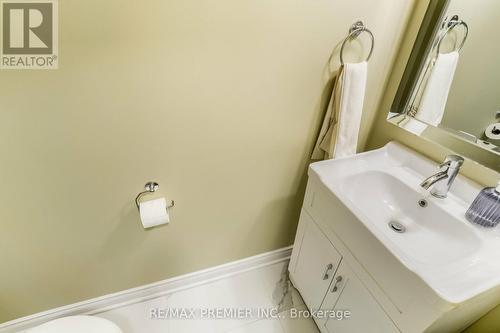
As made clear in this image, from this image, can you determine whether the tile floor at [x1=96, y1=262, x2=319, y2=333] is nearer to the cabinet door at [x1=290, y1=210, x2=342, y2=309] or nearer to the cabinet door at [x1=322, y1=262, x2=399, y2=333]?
the cabinet door at [x1=290, y1=210, x2=342, y2=309]

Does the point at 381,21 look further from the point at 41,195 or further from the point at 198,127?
the point at 41,195

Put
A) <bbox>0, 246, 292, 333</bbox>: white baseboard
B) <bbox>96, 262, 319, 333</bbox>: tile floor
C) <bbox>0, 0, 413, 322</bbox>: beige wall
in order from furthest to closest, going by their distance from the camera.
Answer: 1. <bbox>96, 262, 319, 333</bbox>: tile floor
2. <bbox>0, 246, 292, 333</bbox>: white baseboard
3. <bbox>0, 0, 413, 322</bbox>: beige wall

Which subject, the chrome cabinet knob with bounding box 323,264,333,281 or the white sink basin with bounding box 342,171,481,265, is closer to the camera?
the white sink basin with bounding box 342,171,481,265

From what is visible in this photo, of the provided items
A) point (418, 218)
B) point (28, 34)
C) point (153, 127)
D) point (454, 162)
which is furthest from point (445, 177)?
point (28, 34)

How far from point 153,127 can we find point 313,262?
0.96 m

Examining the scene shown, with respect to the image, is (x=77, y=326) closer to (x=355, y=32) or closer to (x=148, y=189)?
(x=148, y=189)

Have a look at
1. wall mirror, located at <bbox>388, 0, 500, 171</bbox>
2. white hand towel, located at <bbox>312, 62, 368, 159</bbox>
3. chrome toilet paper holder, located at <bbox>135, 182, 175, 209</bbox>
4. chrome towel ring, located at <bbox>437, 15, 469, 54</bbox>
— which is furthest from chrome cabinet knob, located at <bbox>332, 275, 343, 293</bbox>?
chrome towel ring, located at <bbox>437, 15, 469, 54</bbox>

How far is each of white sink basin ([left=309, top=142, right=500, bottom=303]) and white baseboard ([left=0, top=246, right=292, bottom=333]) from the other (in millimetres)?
765

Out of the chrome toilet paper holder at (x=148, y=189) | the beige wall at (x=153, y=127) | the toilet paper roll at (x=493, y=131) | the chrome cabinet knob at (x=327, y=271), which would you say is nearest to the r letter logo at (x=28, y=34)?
the beige wall at (x=153, y=127)

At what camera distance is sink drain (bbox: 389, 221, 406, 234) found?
1056 millimetres

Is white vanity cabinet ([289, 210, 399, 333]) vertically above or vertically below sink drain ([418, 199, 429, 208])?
below

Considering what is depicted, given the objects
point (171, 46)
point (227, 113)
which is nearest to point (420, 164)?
point (227, 113)

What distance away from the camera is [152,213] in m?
1.03

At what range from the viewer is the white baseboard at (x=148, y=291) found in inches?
46.9
